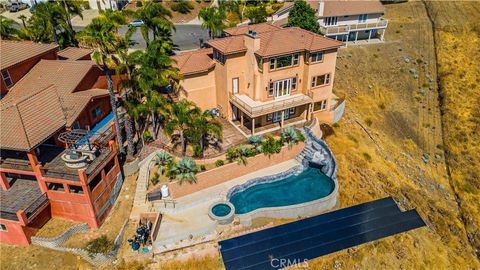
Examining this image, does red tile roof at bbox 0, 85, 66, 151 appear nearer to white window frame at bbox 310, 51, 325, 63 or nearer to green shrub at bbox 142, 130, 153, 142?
green shrub at bbox 142, 130, 153, 142

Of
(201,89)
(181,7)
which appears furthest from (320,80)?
(181,7)

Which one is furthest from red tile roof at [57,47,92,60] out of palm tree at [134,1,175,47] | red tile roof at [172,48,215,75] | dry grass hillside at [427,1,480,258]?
dry grass hillside at [427,1,480,258]

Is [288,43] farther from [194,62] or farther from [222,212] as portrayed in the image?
[222,212]

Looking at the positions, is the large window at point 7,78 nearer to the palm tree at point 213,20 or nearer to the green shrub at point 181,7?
the palm tree at point 213,20

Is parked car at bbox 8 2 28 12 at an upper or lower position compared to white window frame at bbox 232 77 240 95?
upper

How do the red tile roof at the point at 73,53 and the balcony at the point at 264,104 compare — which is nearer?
the balcony at the point at 264,104

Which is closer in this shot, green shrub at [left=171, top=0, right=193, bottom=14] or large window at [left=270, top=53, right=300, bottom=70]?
large window at [left=270, top=53, right=300, bottom=70]

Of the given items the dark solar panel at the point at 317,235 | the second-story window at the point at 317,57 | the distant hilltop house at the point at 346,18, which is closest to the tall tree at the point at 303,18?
the distant hilltop house at the point at 346,18

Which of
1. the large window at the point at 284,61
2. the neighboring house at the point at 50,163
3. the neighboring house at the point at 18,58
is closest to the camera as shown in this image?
the neighboring house at the point at 50,163
